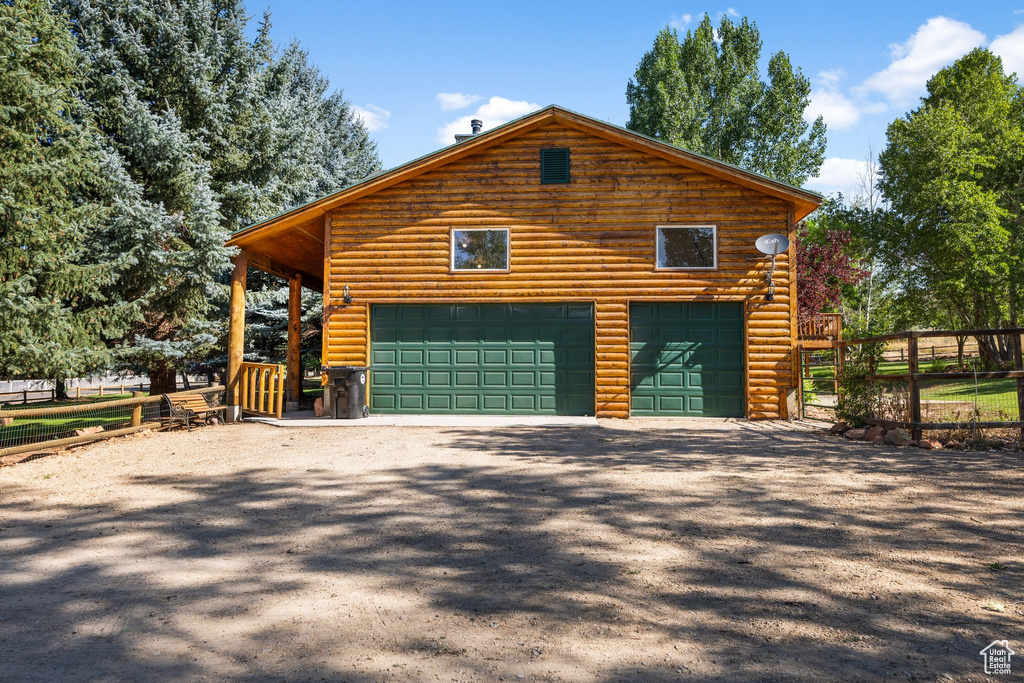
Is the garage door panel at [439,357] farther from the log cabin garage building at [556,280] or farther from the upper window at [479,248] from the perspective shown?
the upper window at [479,248]

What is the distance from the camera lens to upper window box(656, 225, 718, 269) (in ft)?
42.9

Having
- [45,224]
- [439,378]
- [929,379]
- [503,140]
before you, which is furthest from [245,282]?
[929,379]

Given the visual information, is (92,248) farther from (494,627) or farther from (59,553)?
(494,627)

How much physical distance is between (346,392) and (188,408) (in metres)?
2.87

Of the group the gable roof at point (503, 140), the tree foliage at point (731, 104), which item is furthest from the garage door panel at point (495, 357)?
the tree foliage at point (731, 104)

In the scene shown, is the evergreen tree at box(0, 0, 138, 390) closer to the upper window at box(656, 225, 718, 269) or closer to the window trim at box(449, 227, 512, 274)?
the window trim at box(449, 227, 512, 274)

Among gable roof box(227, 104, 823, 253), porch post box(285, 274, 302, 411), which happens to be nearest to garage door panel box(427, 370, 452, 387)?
gable roof box(227, 104, 823, 253)

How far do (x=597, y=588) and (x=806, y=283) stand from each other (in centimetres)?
2153

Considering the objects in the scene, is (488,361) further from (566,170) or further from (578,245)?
(566,170)

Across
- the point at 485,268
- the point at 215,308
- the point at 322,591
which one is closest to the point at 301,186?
the point at 215,308

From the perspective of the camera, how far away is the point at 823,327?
16703 mm

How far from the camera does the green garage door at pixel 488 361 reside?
518 inches

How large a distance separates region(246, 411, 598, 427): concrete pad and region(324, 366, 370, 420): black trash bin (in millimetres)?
238

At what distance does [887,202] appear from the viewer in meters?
28.5
